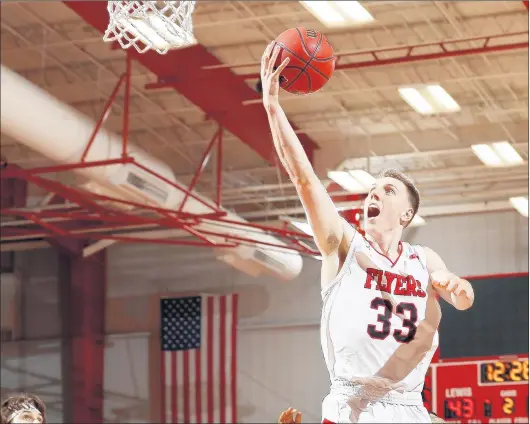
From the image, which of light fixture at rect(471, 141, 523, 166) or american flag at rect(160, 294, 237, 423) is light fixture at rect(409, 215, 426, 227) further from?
american flag at rect(160, 294, 237, 423)

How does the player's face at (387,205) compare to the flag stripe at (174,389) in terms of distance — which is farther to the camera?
the flag stripe at (174,389)

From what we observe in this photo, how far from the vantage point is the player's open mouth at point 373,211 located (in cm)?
468

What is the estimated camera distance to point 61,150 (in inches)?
528

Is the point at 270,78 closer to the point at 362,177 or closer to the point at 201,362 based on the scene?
the point at 362,177

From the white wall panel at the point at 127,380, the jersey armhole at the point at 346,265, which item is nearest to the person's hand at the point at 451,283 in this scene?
the jersey armhole at the point at 346,265

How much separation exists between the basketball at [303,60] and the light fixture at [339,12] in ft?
22.3

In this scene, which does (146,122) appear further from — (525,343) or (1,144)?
(525,343)

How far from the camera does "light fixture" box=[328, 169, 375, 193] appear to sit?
17797 millimetres

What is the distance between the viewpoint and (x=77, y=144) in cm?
1359

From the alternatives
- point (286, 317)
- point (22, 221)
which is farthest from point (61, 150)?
point (286, 317)

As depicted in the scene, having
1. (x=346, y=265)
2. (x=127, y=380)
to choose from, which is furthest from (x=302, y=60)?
(x=127, y=380)

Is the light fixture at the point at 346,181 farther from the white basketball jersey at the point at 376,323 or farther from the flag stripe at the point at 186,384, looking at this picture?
the white basketball jersey at the point at 376,323

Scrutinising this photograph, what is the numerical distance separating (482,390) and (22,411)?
11996 mm

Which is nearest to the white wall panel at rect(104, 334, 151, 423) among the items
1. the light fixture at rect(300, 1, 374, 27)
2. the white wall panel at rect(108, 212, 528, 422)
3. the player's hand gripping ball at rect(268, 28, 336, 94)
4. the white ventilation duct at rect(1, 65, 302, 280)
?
the white wall panel at rect(108, 212, 528, 422)
